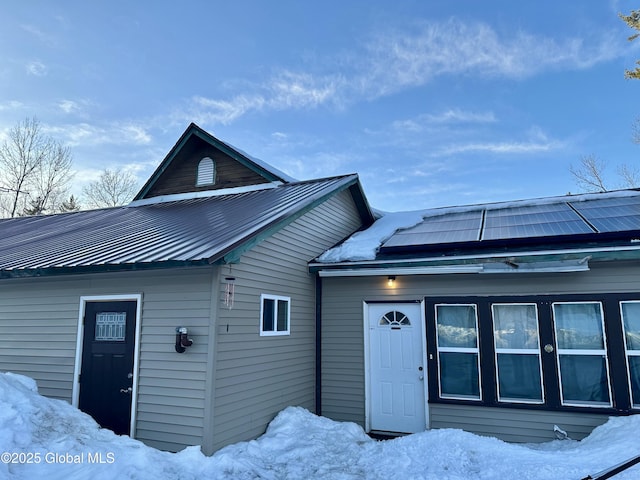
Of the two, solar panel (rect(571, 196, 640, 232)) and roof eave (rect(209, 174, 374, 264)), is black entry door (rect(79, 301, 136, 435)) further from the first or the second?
solar panel (rect(571, 196, 640, 232))

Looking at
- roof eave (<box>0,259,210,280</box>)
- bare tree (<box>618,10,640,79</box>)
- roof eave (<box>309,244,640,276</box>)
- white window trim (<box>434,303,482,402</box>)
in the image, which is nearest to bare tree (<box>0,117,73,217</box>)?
roof eave (<box>0,259,210,280</box>)

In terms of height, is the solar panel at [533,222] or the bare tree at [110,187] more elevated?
the bare tree at [110,187]

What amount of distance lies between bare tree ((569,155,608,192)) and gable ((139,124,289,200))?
18.3 m

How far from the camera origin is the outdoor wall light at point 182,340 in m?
5.15

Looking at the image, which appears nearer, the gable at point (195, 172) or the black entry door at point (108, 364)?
the black entry door at point (108, 364)

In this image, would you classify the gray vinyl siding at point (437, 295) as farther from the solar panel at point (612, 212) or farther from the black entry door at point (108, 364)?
the black entry door at point (108, 364)

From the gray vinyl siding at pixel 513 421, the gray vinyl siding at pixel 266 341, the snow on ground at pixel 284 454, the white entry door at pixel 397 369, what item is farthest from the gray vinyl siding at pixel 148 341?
the gray vinyl siding at pixel 513 421

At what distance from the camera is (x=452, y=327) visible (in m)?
6.93

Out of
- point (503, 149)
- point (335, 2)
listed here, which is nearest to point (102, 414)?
point (335, 2)

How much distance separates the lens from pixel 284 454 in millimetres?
5359

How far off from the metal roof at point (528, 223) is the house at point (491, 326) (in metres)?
0.03

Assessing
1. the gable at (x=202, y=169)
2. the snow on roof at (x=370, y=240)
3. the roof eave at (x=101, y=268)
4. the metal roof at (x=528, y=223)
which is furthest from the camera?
the gable at (x=202, y=169)

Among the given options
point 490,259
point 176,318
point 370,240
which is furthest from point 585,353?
point 176,318

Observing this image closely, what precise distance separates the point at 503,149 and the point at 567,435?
14.7m
